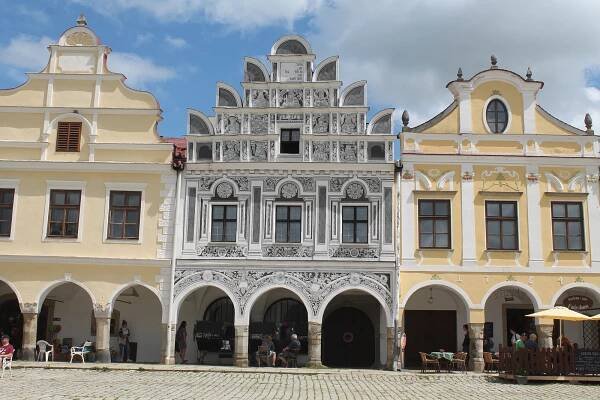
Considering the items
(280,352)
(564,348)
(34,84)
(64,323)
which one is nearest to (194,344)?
(280,352)

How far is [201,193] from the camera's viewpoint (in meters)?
25.6

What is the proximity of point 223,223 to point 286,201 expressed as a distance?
231cm

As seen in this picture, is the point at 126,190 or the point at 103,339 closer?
the point at 103,339

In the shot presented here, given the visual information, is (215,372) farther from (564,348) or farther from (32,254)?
(564,348)

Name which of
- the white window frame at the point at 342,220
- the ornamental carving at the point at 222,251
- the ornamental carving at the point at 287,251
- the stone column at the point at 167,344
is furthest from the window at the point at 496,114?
the stone column at the point at 167,344

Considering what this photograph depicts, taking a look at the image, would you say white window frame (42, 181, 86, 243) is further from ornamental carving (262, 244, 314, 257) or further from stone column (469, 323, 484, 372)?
stone column (469, 323, 484, 372)

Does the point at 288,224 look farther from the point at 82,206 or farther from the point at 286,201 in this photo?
the point at 82,206

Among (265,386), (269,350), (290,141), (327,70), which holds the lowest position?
(265,386)

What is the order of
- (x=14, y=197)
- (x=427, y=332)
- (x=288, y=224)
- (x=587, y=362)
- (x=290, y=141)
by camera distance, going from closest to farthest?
(x=587, y=362) → (x=288, y=224) → (x=14, y=197) → (x=290, y=141) → (x=427, y=332)

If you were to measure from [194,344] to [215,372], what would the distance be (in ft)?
14.7

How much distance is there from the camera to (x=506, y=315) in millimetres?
26406

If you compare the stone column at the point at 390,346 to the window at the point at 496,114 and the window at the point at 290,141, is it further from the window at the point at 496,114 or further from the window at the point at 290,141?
the window at the point at 496,114

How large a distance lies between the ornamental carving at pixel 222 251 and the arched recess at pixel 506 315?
347 inches

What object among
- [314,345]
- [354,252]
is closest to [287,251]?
[354,252]
